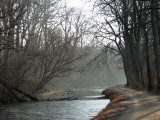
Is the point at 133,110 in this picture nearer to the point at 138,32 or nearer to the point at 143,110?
the point at 143,110

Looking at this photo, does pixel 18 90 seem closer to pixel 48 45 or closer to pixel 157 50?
pixel 48 45

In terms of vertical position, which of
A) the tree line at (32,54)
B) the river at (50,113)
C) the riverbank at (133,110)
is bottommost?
the river at (50,113)

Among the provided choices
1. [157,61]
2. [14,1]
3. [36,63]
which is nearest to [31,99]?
[36,63]

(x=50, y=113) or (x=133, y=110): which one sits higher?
(x=133, y=110)

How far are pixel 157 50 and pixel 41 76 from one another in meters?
13.3

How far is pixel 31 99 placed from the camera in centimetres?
2469

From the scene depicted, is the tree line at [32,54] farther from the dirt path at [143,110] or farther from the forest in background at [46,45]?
the dirt path at [143,110]

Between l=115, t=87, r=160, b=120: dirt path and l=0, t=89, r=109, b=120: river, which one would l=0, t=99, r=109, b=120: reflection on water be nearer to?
l=0, t=89, r=109, b=120: river

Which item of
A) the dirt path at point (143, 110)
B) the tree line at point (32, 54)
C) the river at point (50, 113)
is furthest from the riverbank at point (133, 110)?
the tree line at point (32, 54)

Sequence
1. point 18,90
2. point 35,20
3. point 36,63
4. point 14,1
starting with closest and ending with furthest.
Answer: point 14,1
point 18,90
point 36,63
point 35,20

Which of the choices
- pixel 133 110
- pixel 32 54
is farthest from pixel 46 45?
pixel 133 110

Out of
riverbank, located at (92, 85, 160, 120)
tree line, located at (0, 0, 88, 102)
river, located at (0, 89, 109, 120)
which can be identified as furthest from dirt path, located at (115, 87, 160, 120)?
tree line, located at (0, 0, 88, 102)

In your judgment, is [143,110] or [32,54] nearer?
[143,110]

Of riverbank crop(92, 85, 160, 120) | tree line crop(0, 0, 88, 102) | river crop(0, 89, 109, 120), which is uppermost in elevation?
tree line crop(0, 0, 88, 102)
